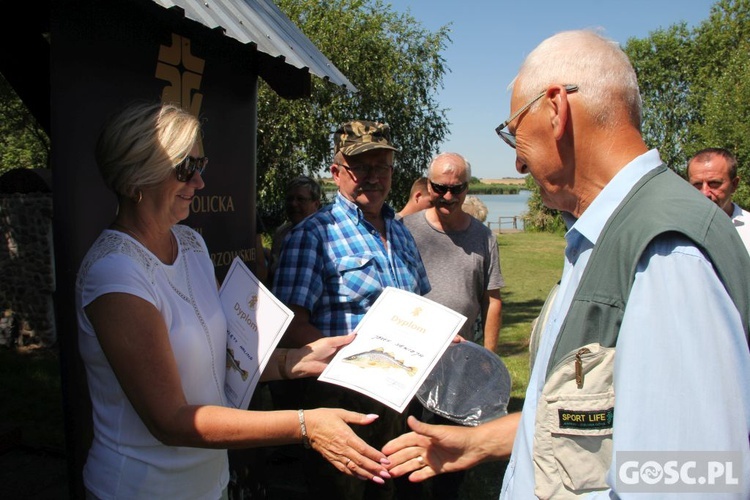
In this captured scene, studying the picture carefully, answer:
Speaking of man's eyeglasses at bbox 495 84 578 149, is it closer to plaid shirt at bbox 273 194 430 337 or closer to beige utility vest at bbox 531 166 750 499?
beige utility vest at bbox 531 166 750 499

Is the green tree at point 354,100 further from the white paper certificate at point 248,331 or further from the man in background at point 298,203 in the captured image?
the white paper certificate at point 248,331

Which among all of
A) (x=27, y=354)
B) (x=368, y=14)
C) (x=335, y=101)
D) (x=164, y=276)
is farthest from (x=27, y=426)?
(x=368, y=14)

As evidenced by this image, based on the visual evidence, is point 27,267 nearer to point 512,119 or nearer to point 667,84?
point 512,119

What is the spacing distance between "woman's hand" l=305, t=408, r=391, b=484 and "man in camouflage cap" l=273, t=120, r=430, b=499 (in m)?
0.77

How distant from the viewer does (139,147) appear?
68.7 inches

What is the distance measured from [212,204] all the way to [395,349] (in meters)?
1.30

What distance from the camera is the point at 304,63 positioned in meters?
2.59

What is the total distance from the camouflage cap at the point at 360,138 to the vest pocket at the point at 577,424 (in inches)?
76.8

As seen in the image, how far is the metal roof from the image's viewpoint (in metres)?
2.09

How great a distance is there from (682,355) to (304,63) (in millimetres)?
2072

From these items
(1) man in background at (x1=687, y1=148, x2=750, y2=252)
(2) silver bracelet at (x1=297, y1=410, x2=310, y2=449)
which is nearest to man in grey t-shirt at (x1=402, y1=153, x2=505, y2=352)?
(1) man in background at (x1=687, y1=148, x2=750, y2=252)

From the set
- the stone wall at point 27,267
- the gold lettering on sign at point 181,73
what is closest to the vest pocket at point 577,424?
the gold lettering on sign at point 181,73

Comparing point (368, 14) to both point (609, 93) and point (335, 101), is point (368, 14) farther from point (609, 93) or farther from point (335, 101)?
point (609, 93)

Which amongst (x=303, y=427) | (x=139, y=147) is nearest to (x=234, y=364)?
(x=303, y=427)
